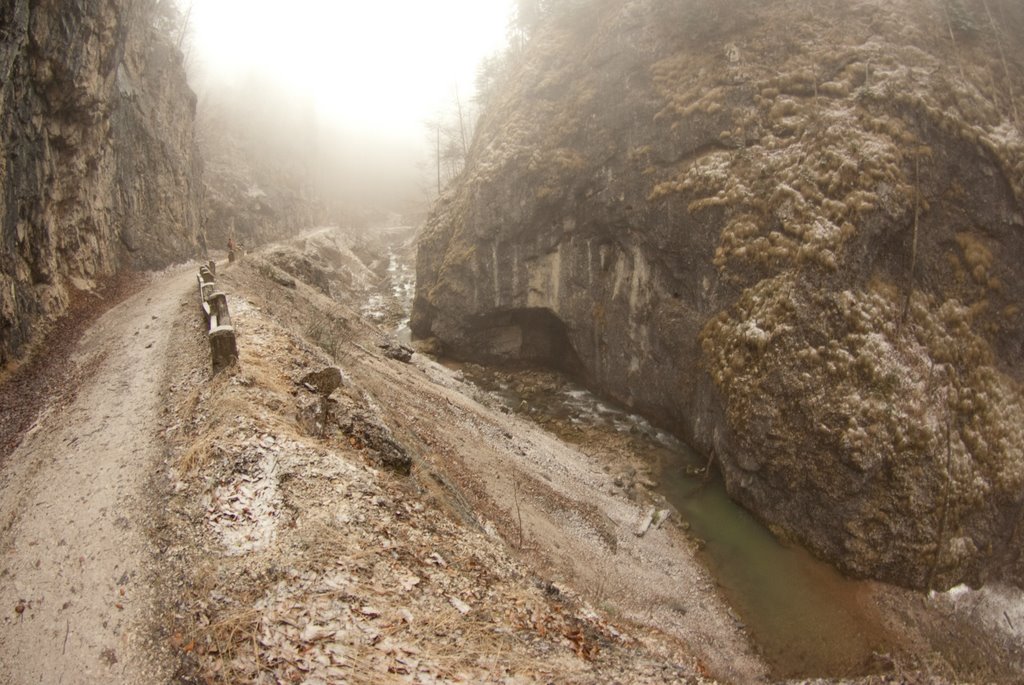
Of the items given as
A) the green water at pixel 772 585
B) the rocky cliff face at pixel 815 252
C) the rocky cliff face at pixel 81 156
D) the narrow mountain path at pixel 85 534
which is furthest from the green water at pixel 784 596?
the rocky cliff face at pixel 81 156

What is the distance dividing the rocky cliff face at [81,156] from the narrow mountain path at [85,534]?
425 cm

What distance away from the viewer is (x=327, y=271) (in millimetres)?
39656

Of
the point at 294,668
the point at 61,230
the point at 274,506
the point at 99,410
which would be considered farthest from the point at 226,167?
the point at 294,668

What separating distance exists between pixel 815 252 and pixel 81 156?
87.2ft

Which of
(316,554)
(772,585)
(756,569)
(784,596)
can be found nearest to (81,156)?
(316,554)

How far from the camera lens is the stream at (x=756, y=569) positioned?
13.4 meters

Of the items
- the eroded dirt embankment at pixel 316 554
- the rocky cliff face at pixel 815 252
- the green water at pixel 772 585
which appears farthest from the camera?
the rocky cliff face at pixel 815 252

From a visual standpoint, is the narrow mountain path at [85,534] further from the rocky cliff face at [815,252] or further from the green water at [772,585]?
the rocky cliff face at [815,252]

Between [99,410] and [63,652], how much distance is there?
720cm

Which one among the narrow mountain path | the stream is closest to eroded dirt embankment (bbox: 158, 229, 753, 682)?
the narrow mountain path

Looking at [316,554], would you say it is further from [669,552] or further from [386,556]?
[669,552]

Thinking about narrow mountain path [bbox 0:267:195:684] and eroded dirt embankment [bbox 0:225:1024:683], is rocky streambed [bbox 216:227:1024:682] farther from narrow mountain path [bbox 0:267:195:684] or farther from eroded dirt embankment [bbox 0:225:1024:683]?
narrow mountain path [bbox 0:267:195:684]

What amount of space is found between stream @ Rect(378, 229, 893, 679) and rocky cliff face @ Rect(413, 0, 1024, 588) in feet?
2.52

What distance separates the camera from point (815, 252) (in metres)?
18.1
